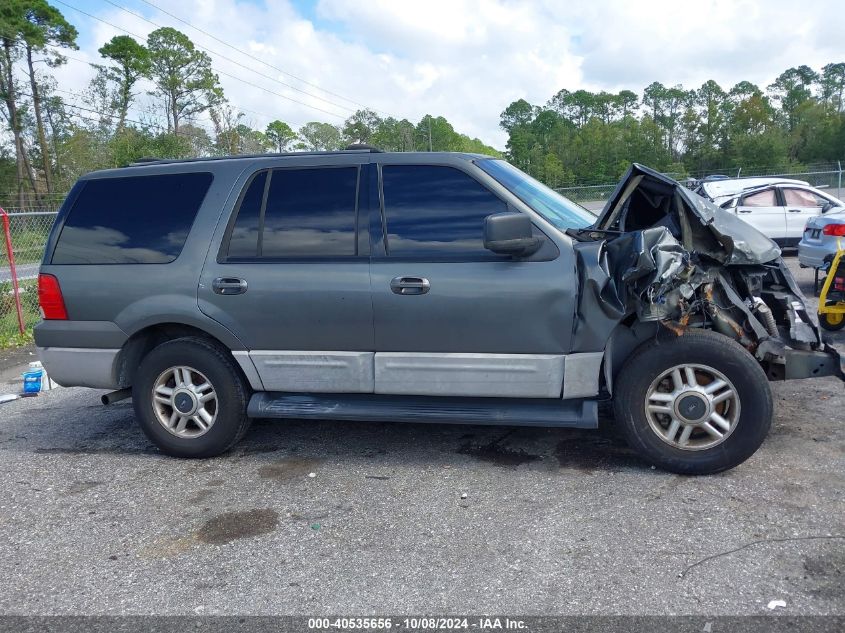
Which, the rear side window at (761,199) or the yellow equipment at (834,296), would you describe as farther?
the rear side window at (761,199)

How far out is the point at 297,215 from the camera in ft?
14.5

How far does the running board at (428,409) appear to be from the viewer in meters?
4.06

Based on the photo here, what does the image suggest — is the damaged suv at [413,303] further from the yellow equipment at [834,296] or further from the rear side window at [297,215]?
the yellow equipment at [834,296]

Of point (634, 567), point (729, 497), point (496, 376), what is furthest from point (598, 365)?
point (634, 567)

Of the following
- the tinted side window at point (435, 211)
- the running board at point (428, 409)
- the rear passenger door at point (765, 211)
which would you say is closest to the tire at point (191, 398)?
the running board at point (428, 409)

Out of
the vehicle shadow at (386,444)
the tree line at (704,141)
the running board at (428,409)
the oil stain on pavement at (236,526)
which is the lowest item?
the oil stain on pavement at (236,526)

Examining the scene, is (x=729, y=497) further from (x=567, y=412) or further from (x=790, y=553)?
(x=567, y=412)

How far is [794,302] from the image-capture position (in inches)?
178

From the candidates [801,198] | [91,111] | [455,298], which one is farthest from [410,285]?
[91,111]

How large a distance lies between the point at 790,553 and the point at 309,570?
7.36ft

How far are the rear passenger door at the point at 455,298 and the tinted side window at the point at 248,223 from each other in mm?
804

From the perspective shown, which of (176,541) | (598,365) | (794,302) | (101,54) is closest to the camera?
(176,541)

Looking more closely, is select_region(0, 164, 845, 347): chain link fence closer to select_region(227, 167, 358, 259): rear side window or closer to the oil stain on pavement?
select_region(227, 167, 358, 259): rear side window

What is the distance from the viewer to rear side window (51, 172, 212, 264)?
15.1ft
